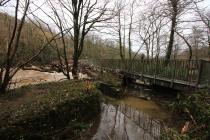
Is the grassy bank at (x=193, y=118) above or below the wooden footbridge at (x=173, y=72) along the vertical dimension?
below

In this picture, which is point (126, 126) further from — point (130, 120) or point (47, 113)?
point (47, 113)

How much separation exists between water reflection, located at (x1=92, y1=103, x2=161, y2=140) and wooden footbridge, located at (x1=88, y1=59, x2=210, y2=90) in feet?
9.10

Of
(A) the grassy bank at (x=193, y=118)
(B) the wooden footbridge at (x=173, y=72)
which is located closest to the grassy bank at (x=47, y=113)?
(A) the grassy bank at (x=193, y=118)

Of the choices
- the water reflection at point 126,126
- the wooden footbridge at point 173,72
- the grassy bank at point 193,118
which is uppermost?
the wooden footbridge at point 173,72

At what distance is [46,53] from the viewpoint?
91.0ft

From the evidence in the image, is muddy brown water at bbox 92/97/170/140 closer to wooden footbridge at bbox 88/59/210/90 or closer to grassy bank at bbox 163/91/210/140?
grassy bank at bbox 163/91/210/140

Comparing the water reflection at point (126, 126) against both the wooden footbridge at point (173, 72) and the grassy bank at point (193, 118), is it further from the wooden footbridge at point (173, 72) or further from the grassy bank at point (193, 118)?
the wooden footbridge at point (173, 72)

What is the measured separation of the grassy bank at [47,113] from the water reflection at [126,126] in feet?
1.93

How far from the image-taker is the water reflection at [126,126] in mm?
7047

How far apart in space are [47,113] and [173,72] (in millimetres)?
7837

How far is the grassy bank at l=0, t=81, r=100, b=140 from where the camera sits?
5.32m

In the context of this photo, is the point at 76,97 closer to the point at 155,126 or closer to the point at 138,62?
the point at 155,126

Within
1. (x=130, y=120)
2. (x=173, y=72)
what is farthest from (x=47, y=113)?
(x=173, y=72)

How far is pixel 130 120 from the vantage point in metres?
8.81
